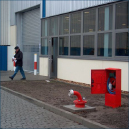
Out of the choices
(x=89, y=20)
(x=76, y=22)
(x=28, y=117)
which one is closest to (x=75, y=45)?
(x=76, y=22)

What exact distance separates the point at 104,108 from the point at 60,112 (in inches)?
51.9

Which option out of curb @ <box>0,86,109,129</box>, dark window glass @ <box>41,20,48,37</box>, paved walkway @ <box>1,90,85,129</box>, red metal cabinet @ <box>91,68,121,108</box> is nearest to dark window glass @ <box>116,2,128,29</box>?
red metal cabinet @ <box>91,68,121,108</box>

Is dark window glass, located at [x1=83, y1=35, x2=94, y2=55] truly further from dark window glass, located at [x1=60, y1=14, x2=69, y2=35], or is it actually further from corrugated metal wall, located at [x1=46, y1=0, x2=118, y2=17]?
dark window glass, located at [x1=60, y1=14, x2=69, y2=35]

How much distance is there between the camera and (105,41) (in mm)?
11969

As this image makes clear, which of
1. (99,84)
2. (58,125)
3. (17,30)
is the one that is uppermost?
(17,30)

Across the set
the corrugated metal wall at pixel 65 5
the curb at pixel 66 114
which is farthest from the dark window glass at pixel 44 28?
the curb at pixel 66 114

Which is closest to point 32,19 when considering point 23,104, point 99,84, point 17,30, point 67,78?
point 17,30

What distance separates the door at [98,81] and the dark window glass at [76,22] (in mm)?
6191

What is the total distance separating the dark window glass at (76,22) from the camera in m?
13.9

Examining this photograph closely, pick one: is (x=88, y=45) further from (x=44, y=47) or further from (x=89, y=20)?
(x=44, y=47)

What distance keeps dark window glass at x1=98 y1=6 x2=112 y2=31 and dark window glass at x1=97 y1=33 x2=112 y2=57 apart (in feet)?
1.14

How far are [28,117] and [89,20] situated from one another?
7.14 metres

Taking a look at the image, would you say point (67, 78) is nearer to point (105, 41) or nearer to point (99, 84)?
point (105, 41)

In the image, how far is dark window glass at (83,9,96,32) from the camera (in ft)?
42.0
